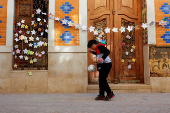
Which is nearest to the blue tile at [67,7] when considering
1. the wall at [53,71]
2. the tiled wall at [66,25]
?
the tiled wall at [66,25]

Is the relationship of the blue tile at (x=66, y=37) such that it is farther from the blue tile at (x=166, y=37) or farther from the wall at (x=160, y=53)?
the blue tile at (x=166, y=37)

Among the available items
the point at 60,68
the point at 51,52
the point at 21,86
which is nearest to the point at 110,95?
the point at 60,68

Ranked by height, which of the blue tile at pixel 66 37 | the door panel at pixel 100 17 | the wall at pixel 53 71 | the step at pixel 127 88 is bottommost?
the step at pixel 127 88

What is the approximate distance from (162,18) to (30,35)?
14.9ft

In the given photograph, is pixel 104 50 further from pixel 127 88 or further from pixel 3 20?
pixel 3 20

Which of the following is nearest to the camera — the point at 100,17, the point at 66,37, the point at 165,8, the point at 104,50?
the point at 104,50

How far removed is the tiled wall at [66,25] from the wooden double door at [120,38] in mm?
622

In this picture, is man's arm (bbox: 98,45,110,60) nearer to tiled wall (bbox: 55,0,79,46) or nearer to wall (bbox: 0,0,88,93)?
wall (bbox: 0,0,88,93)

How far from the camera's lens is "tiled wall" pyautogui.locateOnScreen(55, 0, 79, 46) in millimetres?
5430

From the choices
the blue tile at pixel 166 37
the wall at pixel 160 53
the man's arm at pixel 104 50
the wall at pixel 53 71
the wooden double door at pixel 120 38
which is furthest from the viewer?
the wooden double door at pixel 120 38

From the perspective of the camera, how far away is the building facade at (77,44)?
5.29 m

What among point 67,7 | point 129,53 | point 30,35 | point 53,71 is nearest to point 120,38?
point 129,53

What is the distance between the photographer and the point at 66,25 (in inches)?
214

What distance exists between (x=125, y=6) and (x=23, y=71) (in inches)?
166
